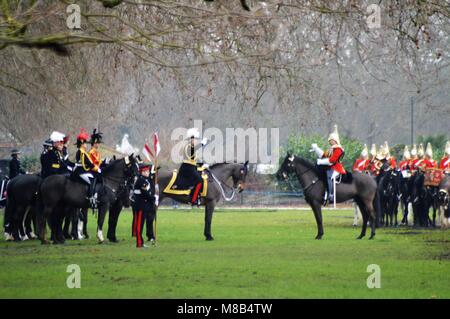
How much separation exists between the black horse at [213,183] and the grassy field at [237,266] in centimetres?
72

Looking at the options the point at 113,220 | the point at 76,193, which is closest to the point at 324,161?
the point at 113,220

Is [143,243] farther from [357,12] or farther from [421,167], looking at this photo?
[421,167]

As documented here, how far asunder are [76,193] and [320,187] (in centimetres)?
611

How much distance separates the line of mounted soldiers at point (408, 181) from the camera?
35.0 m

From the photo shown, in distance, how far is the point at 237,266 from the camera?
19562mm

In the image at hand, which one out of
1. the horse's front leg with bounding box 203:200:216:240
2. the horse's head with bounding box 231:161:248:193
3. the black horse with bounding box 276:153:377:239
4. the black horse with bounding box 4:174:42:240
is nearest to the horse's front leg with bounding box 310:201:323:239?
the black horse with bounding box 276:153:377:239

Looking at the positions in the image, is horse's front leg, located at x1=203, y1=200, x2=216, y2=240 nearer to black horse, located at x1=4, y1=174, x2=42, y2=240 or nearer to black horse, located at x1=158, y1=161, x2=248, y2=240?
black horse, located at x1=158, y1=161, x2=248, y2=240

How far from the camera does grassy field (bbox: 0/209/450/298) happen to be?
15742 millimetres

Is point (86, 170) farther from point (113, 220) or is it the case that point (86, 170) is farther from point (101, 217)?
point (113, 220)
